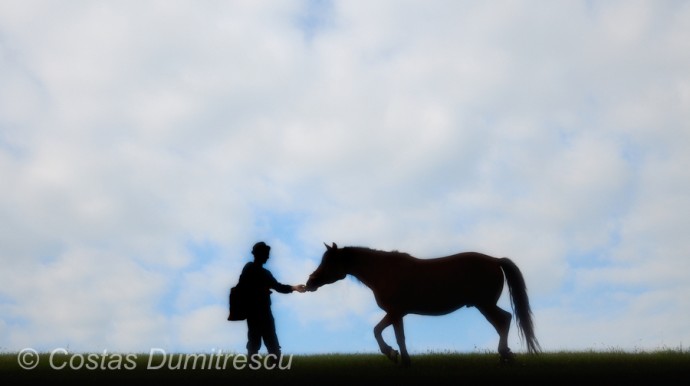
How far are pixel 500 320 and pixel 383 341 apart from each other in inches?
95.3

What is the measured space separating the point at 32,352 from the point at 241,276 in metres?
7.33

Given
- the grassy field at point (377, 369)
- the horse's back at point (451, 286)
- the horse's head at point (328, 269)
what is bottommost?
the grassy field at point (377, 369)

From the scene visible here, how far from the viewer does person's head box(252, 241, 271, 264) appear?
614 inches

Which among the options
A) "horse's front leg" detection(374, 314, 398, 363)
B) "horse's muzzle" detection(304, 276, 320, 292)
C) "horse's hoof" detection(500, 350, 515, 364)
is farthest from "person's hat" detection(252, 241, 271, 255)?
"horse's hoof" detection(500, 350, 515, 364)

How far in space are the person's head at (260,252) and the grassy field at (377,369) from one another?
6.62 feet

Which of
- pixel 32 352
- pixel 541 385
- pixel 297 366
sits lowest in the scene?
pixel 541 385

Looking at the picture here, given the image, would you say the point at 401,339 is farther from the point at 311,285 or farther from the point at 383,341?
the point at 311,285

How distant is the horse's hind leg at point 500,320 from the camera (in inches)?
625

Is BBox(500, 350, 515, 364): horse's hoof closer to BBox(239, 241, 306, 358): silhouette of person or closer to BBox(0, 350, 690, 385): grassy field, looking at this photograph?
BBox(0, 350, 690, 385): grassy field

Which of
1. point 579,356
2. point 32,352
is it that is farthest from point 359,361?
point 32,352

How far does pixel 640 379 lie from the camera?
531 inches

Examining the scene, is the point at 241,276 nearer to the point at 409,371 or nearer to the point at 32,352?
the point at 409,371

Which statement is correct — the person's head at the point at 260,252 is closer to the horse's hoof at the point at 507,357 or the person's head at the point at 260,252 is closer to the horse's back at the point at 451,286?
the horse's back at the point at 451,286

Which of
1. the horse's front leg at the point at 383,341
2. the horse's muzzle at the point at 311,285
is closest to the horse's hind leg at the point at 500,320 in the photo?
the horse's front leg at the point at 383,341
